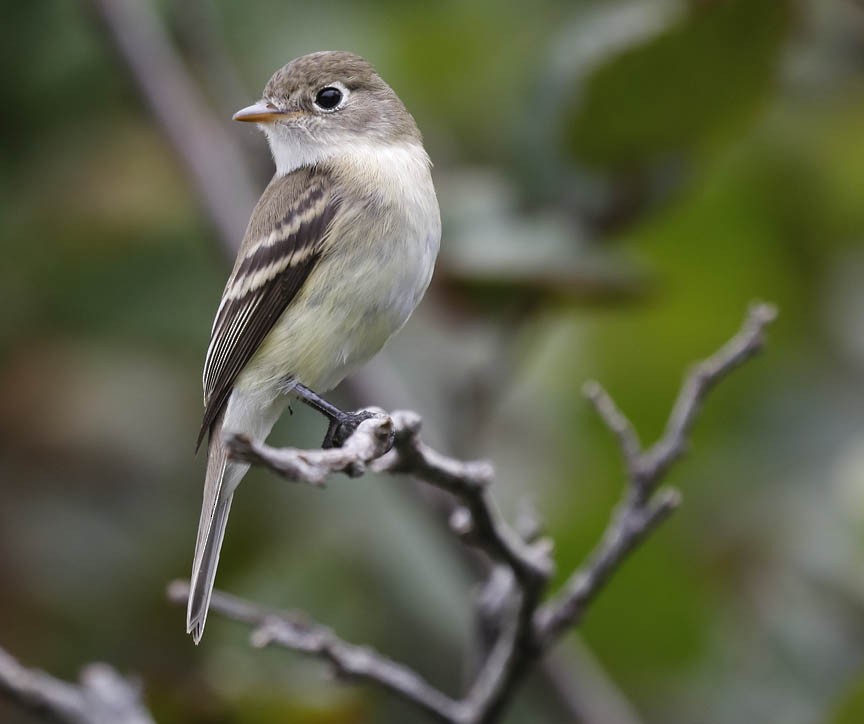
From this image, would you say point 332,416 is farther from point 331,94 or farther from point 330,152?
point 331,94

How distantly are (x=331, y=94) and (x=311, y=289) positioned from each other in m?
0.74

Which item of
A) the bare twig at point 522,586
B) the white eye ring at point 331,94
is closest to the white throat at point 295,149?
the white eye ring at point 331,94

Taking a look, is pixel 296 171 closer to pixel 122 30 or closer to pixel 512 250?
pixel 512 250

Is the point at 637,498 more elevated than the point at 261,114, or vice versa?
the point at 261,114

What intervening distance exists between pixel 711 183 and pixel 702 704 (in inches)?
66.7

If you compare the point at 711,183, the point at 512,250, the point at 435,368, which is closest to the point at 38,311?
the point at 435,368

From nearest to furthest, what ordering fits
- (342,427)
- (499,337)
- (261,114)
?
(342,427), (261,114), (499,337)

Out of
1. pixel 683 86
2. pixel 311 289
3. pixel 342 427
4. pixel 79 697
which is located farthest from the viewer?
pixel 683 86

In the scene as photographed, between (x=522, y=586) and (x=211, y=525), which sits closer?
(x=522, y=586)

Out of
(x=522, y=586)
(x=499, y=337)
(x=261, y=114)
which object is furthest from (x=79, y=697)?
(x=499, y=337)

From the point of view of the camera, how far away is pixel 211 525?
10.6 ft

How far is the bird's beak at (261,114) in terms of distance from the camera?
11.6 ft

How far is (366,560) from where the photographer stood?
4465mm

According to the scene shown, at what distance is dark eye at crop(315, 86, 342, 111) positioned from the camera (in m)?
3.93
